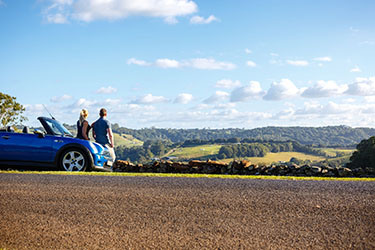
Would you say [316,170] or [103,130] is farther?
[316,170]

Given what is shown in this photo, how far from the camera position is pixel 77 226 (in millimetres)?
4848

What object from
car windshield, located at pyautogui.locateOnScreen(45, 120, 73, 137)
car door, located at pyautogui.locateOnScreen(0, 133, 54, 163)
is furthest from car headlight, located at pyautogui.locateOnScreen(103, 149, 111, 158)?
car door, located at pyautogui.locateOnScreen(0, 133, 54, 163)

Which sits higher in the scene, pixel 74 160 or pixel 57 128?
pixel 57 128

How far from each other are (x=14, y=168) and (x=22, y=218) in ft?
21.0

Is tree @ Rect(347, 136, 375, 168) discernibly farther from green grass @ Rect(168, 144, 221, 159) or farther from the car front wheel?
green grass @ Rect(168, 144, 221, 159)

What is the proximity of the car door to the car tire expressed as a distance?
34cm

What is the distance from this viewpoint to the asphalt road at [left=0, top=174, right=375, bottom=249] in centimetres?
430

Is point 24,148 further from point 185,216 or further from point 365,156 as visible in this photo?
point 365,156

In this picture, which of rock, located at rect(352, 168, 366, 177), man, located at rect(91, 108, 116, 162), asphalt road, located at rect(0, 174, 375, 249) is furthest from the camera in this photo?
rock, located at rect(352, 168, 366, 177)

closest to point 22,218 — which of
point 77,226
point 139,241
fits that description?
point 77,226

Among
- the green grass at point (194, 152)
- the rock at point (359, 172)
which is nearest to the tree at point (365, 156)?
the rock at point (359, 172)

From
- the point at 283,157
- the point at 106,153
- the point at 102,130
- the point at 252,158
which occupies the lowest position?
the point at 252,158

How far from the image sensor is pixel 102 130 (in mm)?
12242

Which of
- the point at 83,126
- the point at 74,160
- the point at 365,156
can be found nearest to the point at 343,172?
the point at 83,126
